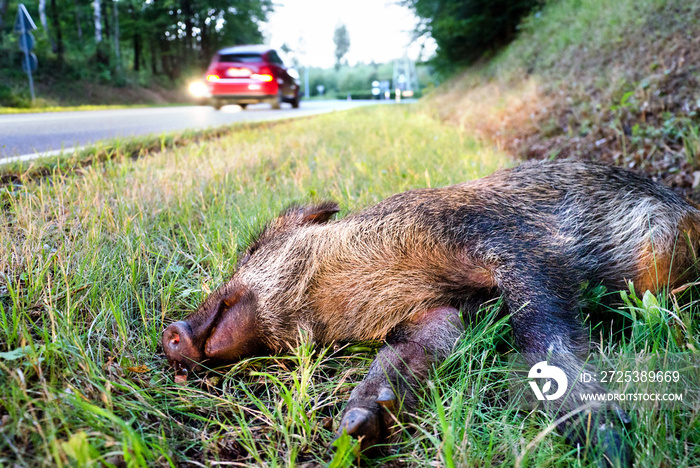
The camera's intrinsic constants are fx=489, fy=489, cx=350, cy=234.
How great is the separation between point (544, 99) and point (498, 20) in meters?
7.57

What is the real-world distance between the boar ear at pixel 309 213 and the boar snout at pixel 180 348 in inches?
38.2

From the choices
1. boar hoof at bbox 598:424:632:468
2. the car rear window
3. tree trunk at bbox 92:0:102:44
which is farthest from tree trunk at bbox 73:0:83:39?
boar hoof at bbox 598:424:632:468

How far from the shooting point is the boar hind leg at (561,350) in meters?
1.62

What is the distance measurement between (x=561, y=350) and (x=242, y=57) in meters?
17.1

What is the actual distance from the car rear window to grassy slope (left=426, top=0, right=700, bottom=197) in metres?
8.42

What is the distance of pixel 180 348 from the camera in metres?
2.03

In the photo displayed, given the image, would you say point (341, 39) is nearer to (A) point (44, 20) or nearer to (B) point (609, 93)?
(A) point (44, 20)

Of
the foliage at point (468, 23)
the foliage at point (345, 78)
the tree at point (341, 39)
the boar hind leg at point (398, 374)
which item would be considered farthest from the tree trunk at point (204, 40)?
the tree at point (341, 39)

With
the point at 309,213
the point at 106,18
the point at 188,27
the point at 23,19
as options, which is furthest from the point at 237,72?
the point at 188,27

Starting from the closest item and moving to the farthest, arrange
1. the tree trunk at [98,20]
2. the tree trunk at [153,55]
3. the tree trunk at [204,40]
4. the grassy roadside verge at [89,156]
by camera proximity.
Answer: the grassy roadside verge at [89,156], the tree trunk at [98,20], the tree trunk at [153,55], the tree trunk at [204,40]

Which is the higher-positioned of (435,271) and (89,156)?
(89,156)

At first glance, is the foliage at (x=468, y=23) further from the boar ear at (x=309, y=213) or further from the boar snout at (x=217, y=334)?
the boar snout at (x=217, y=334)

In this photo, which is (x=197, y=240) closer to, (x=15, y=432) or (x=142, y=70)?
(x=15, y=432)

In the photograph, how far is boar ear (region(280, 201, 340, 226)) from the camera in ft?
9.25
